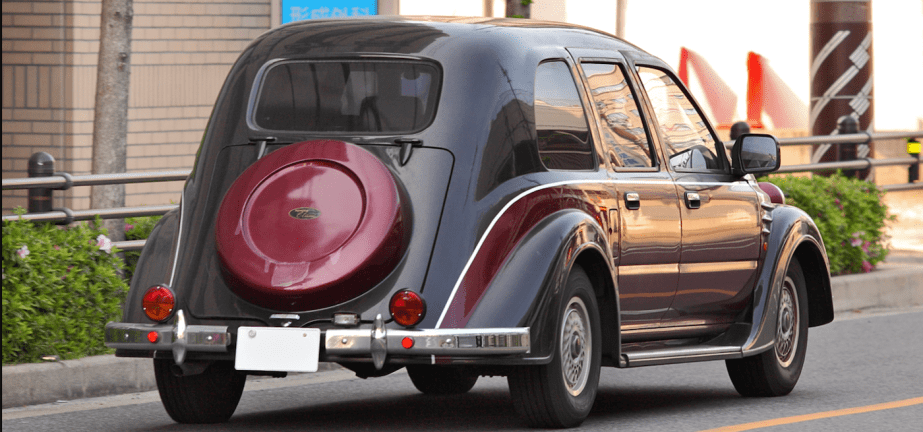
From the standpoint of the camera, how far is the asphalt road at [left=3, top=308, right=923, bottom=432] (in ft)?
24.0

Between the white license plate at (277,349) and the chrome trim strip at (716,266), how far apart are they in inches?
89.2

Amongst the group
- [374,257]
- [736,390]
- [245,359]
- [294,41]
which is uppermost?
[294,41]

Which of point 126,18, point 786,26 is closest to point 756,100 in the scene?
point 786,26

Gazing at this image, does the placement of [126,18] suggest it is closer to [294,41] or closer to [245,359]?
[294,41]

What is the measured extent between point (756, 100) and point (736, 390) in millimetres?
17854

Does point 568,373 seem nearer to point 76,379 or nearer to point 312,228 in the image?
point 312,228

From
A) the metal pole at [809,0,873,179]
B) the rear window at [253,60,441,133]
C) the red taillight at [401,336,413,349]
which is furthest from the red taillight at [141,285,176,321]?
the metal pole at [809,0,873,179]

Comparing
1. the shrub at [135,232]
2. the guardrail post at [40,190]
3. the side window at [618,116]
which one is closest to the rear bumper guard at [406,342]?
the side window at [618,116]

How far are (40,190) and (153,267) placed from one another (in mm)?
2655

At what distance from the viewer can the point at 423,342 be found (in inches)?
246

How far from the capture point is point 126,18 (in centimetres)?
1033

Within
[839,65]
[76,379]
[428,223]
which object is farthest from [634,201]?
[839,65]

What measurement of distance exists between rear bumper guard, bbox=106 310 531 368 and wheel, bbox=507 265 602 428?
1.05ft

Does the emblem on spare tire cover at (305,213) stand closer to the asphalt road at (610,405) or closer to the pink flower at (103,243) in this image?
the asphalt road at (610,405)
